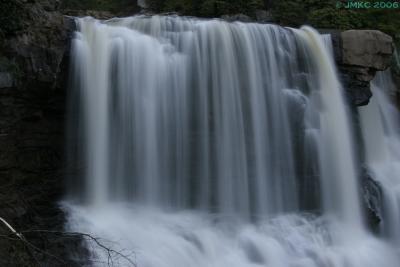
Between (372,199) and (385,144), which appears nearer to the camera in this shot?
(372,199)

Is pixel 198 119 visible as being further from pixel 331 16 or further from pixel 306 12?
pixel 306 12

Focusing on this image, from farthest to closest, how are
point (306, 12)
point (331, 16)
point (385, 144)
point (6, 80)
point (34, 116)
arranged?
point (306, 12), point (331, 16), point (385, 144), point (34, 116), point (6, 80)

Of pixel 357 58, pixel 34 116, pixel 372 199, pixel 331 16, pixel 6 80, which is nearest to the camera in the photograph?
pixel 6 80

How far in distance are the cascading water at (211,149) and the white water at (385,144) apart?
1.20 m

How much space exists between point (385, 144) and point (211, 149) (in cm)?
612

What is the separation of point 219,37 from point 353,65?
3.53 m

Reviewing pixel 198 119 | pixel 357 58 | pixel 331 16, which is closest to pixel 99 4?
pixel 331 16

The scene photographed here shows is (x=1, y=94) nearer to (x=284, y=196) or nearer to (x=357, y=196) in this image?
(x=284, y=196)

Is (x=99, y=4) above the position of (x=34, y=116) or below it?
above

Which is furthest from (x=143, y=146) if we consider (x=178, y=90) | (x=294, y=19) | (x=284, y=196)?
(x=294, y=19)

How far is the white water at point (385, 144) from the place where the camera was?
A: 1240 cm

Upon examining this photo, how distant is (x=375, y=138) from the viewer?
14.4 m

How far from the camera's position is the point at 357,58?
42.0ft

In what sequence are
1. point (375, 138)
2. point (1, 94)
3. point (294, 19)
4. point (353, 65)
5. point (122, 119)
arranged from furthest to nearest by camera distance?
→ point (294, 19) → point (375, 138) → point (353, 65) → point (122, 119) → point (1, 94)
